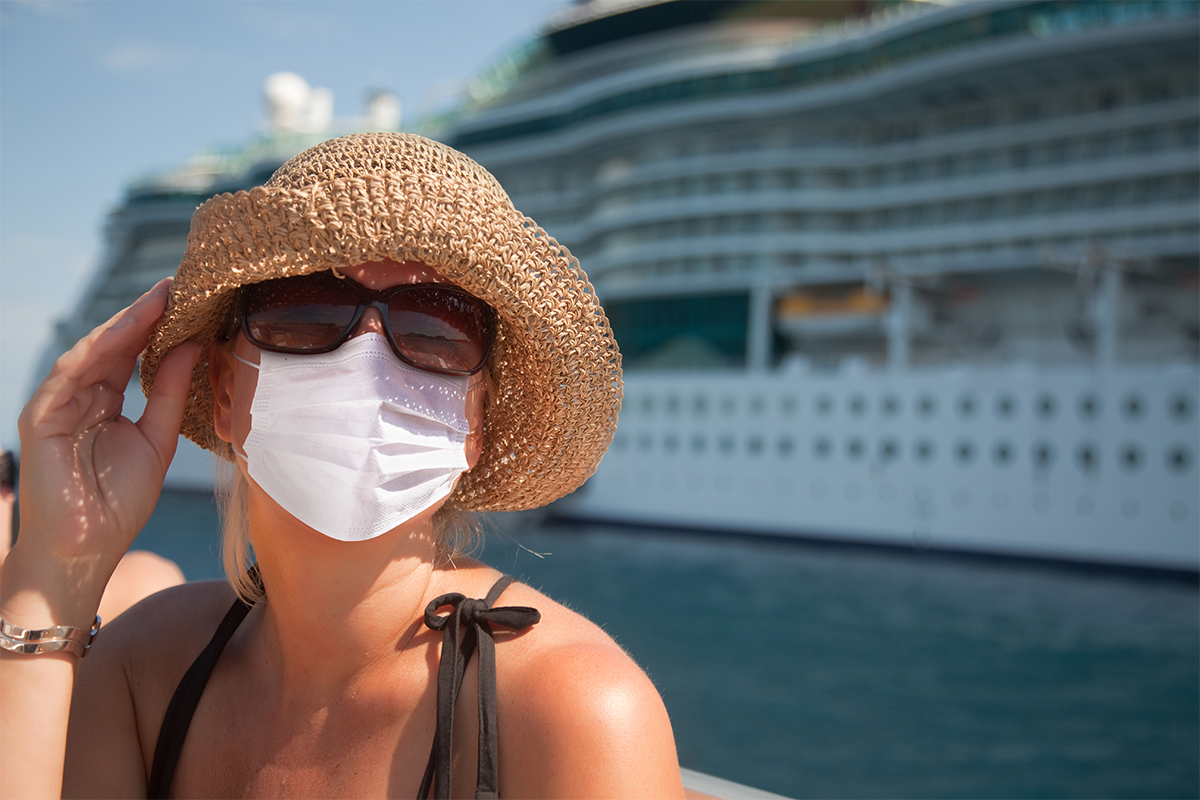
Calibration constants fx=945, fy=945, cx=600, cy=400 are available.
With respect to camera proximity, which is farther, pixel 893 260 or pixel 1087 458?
pixel 893 260

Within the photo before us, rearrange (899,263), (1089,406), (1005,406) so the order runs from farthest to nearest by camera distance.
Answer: (899,263) < (1005,406) < (1089,406)

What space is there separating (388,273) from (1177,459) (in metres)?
15.6

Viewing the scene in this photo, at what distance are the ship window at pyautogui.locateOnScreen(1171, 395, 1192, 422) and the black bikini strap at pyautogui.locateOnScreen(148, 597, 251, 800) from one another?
1572 cm

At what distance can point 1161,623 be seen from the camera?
36.5ft

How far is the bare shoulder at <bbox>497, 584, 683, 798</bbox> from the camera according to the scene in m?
0.91

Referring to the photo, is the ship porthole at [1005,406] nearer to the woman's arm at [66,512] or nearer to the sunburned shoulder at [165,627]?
the sunburned shoulder at [165,627]

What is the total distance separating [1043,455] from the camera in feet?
49.1

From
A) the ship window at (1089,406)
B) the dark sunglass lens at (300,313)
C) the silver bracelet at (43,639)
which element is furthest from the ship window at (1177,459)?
the silver bracelet at (43,639)

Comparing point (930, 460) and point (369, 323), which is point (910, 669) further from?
point (369, 323)

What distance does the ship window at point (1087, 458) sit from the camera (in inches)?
574

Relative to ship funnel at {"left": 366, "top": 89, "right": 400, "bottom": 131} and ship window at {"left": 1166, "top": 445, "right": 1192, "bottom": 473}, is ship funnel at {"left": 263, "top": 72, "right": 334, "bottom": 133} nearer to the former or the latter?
ship funnel at {"left": 366, "top": 89, "right": 400, "bottom": 131}

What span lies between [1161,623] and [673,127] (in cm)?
1454

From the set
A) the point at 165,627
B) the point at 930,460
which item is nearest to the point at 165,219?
the point at 930,460

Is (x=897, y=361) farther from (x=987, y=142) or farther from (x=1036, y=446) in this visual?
(x=987, y=142)
